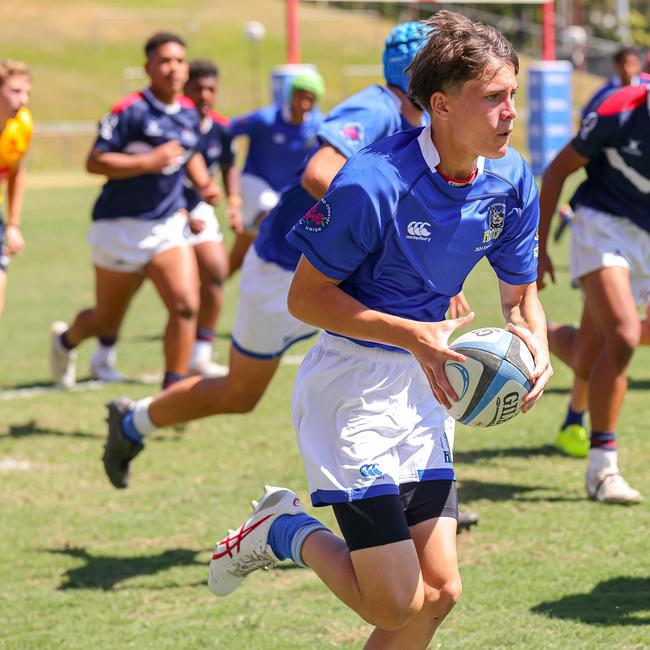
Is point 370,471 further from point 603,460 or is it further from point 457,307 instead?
point 603,460

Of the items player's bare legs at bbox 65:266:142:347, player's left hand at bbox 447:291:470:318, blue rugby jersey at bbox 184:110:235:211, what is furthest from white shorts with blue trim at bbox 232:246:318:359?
blue rugby jersey at bbox 184:110:235:211

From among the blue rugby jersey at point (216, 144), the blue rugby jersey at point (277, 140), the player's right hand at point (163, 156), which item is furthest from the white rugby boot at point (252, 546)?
the blue rugby jersey at point (277, 140)

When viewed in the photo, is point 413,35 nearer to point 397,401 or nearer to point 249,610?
point 397,401

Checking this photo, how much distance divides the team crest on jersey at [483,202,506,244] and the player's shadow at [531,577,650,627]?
61.1 inches

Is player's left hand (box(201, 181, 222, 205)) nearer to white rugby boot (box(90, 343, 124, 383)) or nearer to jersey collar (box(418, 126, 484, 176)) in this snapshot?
white rugby boot (box(90, 343, 124, 383))

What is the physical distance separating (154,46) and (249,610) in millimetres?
4189

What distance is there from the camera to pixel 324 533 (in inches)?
158

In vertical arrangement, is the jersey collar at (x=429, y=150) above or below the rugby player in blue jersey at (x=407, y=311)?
above

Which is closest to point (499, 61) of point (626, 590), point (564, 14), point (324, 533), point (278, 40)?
point (324, 533)

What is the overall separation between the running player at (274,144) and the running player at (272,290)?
630 cm

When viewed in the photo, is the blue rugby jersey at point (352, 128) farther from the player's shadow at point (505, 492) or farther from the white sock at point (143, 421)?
the player's shadow at point (505, 492)

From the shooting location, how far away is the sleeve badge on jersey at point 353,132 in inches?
201

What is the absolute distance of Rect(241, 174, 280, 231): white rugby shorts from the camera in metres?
12.7

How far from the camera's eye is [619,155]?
6.11m
